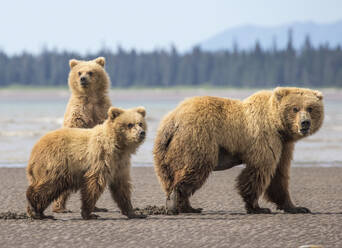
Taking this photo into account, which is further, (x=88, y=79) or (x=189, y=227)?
(x=88, y=79)

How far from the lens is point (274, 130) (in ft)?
24.9

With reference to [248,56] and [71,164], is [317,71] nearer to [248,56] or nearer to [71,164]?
[248,56]

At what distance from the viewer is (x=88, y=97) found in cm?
841

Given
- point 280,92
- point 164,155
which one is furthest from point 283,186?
point 164,155

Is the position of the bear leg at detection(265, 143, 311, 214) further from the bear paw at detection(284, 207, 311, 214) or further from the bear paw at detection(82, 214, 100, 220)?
the bear paw at detection(82, 214, 100, 220)

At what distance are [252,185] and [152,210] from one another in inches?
45.1

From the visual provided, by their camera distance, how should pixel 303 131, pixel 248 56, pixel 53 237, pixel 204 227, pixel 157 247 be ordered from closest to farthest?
pixel 157 247 → pixel 53 237 → pixel 204 227 → pixel 303 131 → pixel 248 56

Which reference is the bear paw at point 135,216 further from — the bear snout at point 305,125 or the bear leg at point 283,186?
the bear snout at point 305,125

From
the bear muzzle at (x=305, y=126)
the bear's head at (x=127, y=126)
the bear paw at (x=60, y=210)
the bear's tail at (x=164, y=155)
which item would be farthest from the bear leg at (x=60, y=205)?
the bear muzzle at (x=305, y=126)

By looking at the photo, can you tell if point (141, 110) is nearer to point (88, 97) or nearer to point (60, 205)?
point (88, 97)

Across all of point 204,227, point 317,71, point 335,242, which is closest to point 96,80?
point 204,227

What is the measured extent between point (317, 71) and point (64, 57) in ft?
174

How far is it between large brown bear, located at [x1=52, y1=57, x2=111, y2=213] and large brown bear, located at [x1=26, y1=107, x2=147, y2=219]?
1.20m

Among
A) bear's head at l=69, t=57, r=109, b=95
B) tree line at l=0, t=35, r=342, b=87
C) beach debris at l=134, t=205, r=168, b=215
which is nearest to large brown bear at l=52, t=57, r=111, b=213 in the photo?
bear's head at l=69, t=57, r=109, b=95
